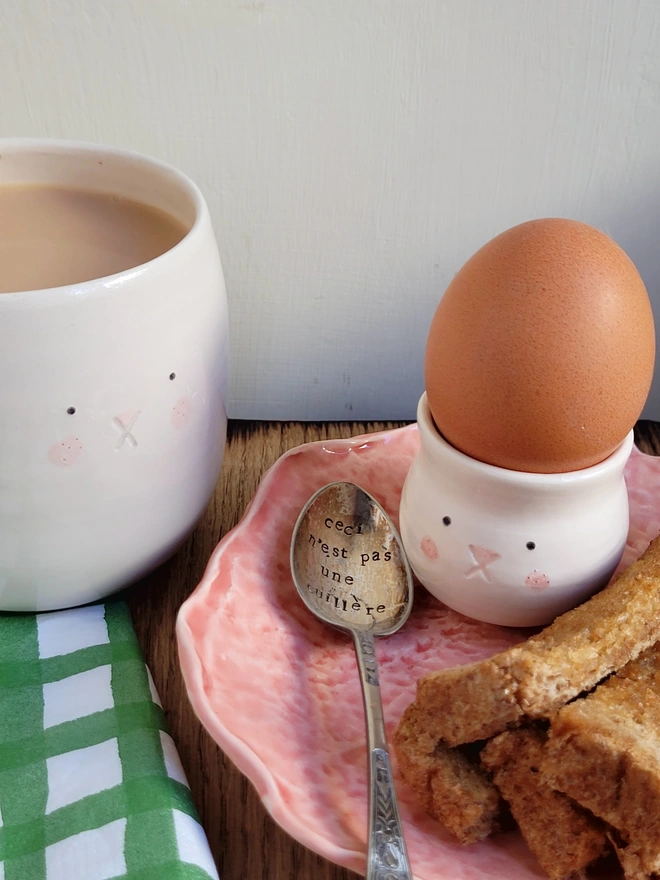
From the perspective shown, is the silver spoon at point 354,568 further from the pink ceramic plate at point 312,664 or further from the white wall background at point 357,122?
the white wall background at point 357,122

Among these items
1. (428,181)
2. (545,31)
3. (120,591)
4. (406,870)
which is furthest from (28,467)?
(545,31)

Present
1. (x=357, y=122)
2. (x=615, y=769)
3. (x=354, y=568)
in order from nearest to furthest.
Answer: (x=615, y=769) < (x=354, y=568) < (x=357, y=122)

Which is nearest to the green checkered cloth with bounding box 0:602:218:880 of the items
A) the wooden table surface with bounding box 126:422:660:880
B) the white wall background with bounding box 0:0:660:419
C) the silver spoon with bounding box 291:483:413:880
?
the wooden table surface with bounding box 126:422:660:880

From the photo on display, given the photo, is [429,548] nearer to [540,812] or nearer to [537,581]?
[537,581]

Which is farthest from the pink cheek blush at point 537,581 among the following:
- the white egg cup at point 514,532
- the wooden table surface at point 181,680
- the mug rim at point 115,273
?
the mug rim at point 115,273

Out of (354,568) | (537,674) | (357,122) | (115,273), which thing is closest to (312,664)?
(354,568)

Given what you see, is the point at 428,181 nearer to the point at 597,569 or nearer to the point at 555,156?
the point at 555,156
